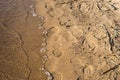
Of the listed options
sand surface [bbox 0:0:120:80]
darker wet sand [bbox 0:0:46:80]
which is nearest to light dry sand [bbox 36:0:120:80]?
sand surface [bbox 0:0:120:80]

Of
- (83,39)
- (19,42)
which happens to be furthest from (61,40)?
(19,42)

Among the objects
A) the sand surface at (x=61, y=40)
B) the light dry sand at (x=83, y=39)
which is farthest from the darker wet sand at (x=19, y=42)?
the light dry sand at (x=83, y=39)

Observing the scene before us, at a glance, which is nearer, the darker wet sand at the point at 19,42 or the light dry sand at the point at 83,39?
the light dry sand at the point at 83,39

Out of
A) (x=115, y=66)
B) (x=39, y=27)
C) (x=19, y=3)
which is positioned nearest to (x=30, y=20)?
(x=39, y=27)

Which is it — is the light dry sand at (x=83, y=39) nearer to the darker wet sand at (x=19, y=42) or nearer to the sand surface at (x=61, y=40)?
the sand surface at (x=61, y=40)

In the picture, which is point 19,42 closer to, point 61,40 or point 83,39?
point 61,40

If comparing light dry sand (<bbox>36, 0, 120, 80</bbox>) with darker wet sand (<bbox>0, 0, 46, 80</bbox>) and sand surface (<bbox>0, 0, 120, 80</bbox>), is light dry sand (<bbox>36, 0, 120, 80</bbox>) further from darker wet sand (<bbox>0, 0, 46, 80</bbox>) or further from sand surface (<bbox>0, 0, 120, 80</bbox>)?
darker wet sand (<bbox>0, 0, 46, 80</bbox>)

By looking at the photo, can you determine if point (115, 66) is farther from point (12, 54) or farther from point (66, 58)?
point (12, 54)

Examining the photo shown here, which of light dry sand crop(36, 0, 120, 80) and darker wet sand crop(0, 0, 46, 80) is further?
darker wet sand crop(0, 0, 46, 80)
